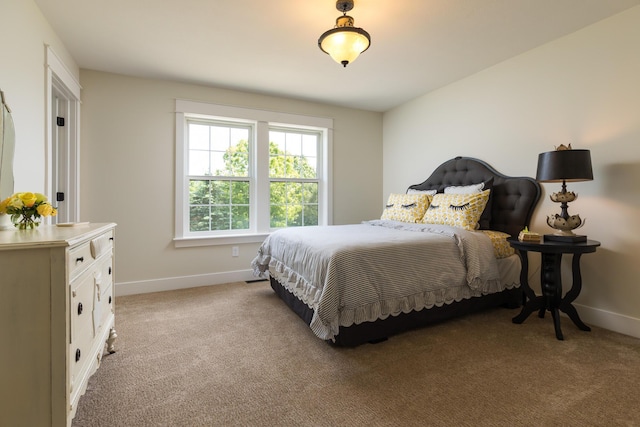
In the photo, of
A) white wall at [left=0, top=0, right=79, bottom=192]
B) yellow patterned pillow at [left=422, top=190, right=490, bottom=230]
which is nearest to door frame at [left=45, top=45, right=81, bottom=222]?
white wall at [left=0, top=0, right=79, bottom=192]

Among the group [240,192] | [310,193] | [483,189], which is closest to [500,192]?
[483,189]

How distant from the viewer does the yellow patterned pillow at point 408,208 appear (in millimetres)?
3352

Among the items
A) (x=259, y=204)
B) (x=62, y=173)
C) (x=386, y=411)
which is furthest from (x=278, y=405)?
(x=62, y=173)

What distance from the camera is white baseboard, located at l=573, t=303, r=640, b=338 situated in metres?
2.27

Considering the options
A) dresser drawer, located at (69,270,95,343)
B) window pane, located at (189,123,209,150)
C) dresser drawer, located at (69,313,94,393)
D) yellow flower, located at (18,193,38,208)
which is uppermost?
window pane, located at (189,123,209,150)

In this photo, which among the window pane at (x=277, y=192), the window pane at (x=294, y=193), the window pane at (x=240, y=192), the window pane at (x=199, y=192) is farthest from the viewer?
the window pane at (x=294, y=193)

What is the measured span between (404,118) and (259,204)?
243 centimetres

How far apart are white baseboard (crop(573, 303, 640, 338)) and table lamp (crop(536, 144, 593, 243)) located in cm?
71

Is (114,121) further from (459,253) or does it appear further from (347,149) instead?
(459,253)

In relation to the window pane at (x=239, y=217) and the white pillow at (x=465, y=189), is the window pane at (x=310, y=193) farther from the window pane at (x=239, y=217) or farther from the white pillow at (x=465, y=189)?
the white pillow at (x=465, y=189)

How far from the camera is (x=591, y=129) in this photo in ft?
8.14

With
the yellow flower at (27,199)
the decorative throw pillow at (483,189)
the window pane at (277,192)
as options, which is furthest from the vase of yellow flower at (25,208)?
the decorative throw pillow at (483,189)

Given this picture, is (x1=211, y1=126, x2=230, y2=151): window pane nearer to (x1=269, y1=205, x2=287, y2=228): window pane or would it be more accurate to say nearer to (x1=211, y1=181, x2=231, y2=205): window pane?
(x1=211, y1=181, x2=231, y2=205): window pane

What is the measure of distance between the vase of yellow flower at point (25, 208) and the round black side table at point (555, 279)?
3.06 m
